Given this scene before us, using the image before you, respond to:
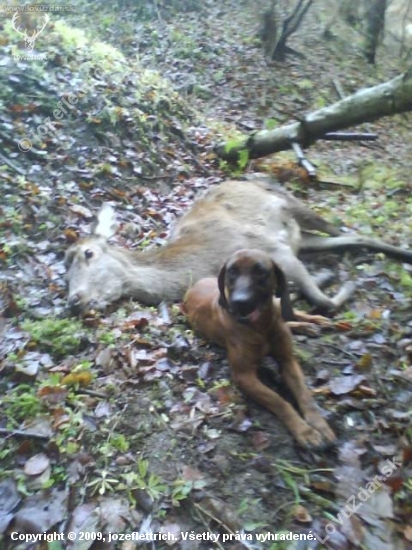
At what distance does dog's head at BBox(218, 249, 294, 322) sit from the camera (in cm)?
437

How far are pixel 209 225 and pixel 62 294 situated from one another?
1.97 metres

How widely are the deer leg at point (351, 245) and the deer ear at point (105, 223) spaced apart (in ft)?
8.14

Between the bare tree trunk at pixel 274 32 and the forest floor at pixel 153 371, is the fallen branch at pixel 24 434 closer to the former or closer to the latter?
the forest floor at pixel 153 371

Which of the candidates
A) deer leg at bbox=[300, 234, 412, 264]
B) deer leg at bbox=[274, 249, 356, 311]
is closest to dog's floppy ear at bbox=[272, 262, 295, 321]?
deer leg at bbox=[274, 249, 356, 311]

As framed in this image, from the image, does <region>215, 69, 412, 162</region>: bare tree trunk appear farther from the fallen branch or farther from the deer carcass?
the fallen branch

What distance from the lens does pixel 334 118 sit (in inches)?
379

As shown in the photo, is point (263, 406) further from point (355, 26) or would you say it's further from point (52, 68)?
point (355, 26)

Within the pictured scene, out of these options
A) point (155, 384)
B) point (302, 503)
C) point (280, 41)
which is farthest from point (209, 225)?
point (280, 41)

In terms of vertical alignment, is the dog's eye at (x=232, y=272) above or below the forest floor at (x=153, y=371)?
above

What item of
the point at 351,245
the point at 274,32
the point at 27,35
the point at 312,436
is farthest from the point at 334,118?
the point at 274,32

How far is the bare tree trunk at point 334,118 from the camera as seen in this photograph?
26.6 feet

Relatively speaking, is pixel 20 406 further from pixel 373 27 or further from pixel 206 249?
pixel 373 27

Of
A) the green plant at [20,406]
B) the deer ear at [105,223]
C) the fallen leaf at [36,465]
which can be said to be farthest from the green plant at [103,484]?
the deer ear at [105,223]

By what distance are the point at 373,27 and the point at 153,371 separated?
16.0m
